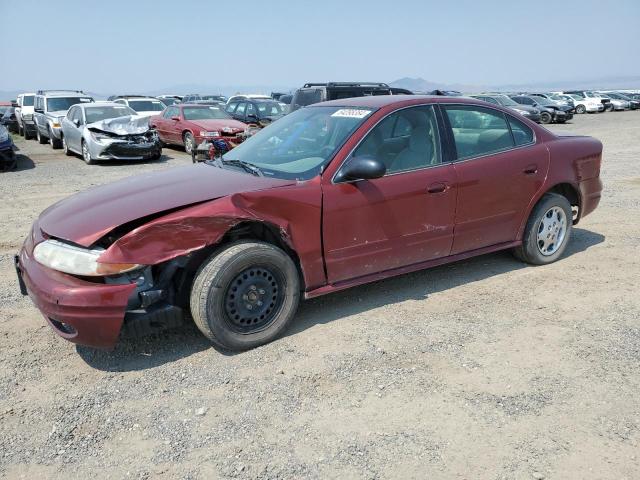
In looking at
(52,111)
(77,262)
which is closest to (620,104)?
(52,111)

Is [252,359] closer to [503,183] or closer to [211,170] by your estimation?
[211,170]

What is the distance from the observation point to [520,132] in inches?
190

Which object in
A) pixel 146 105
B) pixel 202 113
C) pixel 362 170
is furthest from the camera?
pixel 146 105

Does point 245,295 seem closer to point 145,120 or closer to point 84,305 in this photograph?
point 84,305

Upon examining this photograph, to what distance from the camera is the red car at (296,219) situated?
126 inches

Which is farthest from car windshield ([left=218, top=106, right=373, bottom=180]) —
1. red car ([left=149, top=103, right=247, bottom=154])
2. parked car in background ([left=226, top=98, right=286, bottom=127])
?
parked car in background ([left=226, top=98, right=286, bottom=127])

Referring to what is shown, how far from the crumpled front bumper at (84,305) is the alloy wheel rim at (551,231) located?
147 inches

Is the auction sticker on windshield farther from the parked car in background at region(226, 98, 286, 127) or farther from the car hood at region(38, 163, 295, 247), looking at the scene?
the parked car in background at region(226, 98, 286, 127)

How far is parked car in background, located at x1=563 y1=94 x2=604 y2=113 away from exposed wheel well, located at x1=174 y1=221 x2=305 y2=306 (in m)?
39.5

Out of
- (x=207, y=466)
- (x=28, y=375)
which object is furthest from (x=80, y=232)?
(x=207, y=466)

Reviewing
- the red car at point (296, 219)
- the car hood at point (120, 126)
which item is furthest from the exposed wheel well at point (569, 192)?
the car hood at point (120, 126)

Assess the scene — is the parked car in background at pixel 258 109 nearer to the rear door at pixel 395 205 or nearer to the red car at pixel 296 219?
the red car at pixel 296 219

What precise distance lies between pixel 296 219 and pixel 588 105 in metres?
39.6

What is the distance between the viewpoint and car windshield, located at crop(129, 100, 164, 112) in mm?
19281
